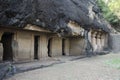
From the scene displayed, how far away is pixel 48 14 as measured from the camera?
14133mm

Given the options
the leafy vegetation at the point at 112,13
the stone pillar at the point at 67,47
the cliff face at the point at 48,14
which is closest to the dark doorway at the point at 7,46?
the cliff face at the point at 48,14

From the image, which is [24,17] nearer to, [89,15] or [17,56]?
[17,56]

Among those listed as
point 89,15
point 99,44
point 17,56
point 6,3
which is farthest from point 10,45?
point 99,44

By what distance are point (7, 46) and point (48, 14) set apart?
9.05 ft

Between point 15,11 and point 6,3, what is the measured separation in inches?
32.4

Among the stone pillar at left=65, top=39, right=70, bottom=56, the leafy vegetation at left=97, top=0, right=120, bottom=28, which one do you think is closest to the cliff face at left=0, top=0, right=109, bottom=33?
the stone pillar at left=65, top=39, right=70, bottom=56

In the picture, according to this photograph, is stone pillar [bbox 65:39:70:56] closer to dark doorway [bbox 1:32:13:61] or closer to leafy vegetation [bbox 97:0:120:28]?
dark doorway [bbox 1:32:13:61]

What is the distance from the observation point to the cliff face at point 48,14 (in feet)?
37.1

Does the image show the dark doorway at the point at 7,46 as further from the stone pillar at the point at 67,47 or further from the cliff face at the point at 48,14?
the stone pillar at the point at 67,47

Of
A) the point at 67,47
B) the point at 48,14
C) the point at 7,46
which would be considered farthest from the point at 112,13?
the point at 7,46

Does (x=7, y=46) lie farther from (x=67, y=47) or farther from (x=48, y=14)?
(x=67, y=47)

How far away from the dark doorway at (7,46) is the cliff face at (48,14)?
1469 mm

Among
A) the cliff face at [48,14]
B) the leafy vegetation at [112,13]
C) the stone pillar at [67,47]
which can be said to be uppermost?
the leafy vegetation at [112,13]

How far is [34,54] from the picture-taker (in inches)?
611
